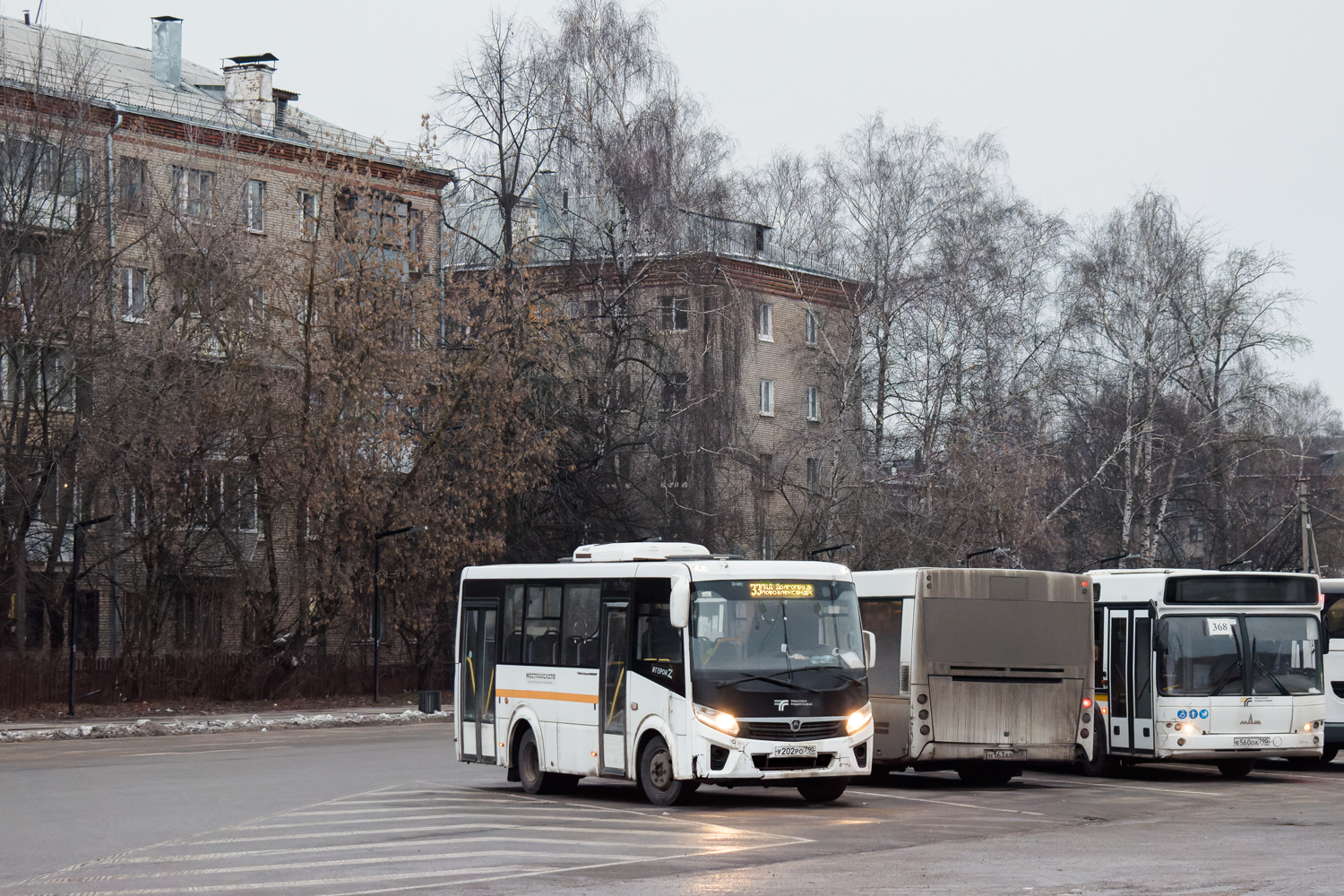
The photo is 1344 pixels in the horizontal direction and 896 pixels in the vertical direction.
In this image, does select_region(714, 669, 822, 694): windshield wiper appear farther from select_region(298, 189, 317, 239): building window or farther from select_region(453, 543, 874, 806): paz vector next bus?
select_region(298, 189, 317, 239): building window

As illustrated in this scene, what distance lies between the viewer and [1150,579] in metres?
22.9

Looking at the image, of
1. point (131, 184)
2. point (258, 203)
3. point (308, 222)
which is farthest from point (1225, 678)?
point (258, 203)

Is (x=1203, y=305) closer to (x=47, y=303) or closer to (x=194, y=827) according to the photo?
(x=47, y=303)

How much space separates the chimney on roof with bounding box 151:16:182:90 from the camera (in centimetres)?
6125

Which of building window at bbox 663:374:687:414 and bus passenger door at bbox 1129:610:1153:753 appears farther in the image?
building window at bbox 663:374:687:414

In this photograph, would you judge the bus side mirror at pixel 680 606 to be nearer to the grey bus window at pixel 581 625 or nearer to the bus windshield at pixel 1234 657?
the grey bus window at pixel 581 625

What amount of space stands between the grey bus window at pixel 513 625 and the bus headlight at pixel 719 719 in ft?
11.5

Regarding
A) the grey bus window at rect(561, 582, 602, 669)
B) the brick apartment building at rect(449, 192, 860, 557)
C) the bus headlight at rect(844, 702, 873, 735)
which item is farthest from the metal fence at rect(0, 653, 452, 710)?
the bus headlight at rect(844, 702, 873, 735)

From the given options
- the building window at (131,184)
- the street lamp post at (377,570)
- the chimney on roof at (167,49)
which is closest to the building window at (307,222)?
the building window at (131,184)

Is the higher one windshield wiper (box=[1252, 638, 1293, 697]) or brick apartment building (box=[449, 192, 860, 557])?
brick apartment building (box=[449, 192, 860, 557])

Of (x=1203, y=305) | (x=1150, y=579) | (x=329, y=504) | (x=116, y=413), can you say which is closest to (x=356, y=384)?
(x=329, y=504)

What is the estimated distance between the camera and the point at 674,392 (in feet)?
160

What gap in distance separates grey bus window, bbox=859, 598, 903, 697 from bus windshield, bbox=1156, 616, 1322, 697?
3.69 m

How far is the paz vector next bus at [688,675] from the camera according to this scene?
59.3ft
